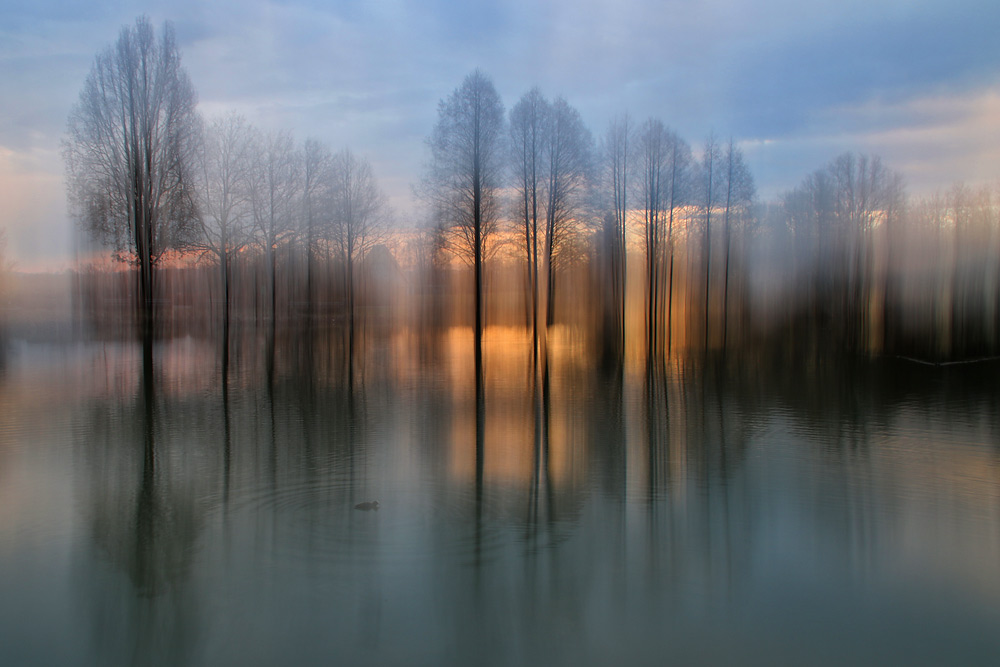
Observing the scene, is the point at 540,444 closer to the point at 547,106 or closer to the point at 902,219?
the point at 547,106

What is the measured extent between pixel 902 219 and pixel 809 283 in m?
6.47

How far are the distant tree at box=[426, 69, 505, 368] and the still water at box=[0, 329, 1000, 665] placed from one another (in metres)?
16.5

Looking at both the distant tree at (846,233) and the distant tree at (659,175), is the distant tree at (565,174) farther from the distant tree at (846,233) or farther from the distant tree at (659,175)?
the distant tree at (846,233)

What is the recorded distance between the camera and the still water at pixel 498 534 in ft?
9.54

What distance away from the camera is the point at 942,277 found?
18.4 meters

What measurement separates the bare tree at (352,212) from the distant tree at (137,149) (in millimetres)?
11129

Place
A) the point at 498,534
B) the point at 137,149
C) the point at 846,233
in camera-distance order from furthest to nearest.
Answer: the point at 846,233 < the point at 137,149 < the point at 498,534

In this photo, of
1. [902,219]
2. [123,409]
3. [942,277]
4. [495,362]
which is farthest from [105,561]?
[902,219]

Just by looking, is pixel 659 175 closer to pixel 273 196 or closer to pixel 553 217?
pixel 553 217

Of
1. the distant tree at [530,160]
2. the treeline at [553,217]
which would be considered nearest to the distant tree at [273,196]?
the treeline at [553,217]

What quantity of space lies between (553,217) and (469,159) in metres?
5.58

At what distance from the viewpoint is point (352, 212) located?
3694 cm

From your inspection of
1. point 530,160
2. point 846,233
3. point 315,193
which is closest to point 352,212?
point 315,193

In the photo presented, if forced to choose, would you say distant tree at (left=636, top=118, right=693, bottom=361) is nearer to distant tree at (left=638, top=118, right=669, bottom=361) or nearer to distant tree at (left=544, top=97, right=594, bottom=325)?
distant tree at (left=638, top=118, right=669, bottom=361)
